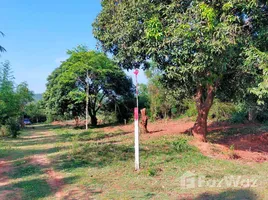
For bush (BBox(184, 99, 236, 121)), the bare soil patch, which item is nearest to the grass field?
the bare soil patch

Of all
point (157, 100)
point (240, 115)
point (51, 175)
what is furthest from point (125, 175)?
point (157, 100)

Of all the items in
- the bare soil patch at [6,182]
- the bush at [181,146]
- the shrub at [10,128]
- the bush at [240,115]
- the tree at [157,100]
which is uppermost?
the tree at [157,100]

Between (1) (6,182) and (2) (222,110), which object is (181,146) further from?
(2) (222,110)

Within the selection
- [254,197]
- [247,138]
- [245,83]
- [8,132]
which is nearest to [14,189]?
[254,197]

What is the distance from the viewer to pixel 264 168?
5934 mm

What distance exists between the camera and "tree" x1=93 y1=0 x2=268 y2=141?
5.35 metres

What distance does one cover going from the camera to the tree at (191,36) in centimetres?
535

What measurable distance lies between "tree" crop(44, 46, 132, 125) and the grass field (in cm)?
1093

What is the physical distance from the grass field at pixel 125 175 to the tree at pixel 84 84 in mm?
10928

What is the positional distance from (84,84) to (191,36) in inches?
600

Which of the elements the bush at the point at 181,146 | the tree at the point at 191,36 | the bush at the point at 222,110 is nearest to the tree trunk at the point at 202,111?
the bush at the point at 181,146

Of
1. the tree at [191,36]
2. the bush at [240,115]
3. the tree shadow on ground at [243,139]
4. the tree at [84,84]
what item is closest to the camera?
the tree at [191,36]

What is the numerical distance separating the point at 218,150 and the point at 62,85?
14.3 m

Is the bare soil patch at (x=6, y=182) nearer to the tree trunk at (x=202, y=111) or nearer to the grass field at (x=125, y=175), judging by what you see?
the grass field at (x=125, y=175)
